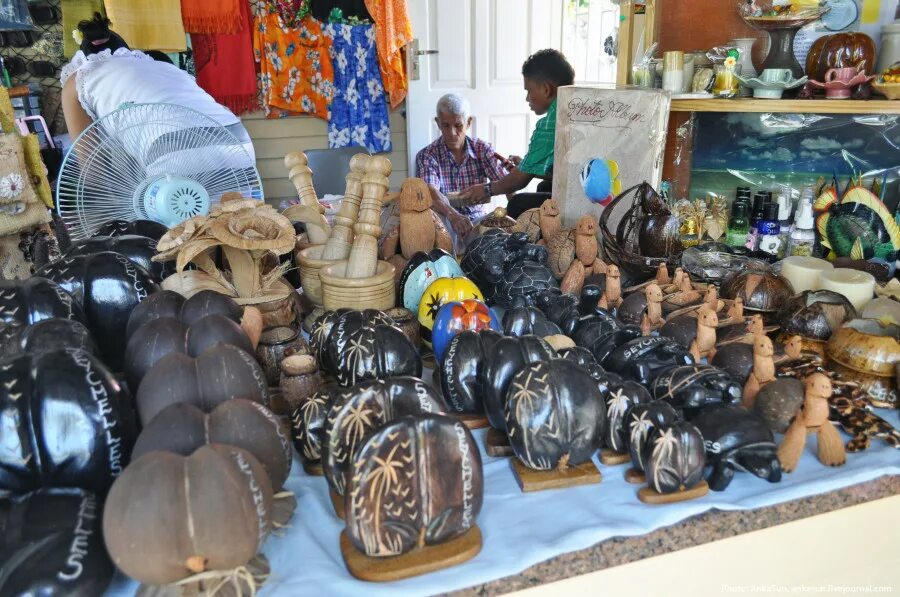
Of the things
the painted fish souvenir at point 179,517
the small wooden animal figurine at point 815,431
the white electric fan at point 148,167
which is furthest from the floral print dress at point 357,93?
the painted fish souvenir at point 179,517

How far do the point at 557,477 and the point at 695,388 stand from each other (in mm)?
275

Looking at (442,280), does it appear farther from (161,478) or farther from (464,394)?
(161,478)

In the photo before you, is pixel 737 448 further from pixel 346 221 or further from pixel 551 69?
pixel 551 69

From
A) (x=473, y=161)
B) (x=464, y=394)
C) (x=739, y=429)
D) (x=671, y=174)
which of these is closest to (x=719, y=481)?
(x=739, y=429)

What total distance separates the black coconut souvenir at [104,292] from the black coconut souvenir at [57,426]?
1.16 feet

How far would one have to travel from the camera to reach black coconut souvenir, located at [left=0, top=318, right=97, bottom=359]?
3.11ft

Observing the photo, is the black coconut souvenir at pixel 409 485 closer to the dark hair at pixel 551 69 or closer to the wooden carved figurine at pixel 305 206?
the wooden carved figurine at pixel 305 206

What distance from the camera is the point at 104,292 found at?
1188 mm

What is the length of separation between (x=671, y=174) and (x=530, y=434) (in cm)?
162

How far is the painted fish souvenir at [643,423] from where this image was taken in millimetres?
928

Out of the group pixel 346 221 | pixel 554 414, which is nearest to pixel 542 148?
pixel 346 221

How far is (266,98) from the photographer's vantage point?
4297 millimetres

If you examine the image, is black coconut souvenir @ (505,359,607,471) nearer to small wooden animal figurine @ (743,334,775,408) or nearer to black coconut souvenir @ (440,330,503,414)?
black coconut souvenir @ (440,330,503,414)

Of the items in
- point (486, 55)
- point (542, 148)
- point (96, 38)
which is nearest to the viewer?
point (96, 38)
